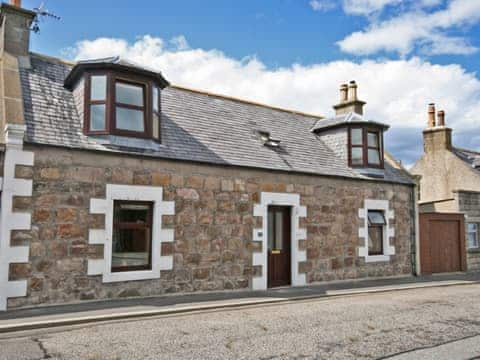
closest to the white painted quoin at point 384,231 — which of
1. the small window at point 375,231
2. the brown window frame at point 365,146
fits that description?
the small window at point 375,231

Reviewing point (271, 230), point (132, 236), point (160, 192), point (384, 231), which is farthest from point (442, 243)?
point (132, 236)

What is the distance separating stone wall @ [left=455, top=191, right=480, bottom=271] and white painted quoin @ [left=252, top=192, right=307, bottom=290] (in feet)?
→ 29.8

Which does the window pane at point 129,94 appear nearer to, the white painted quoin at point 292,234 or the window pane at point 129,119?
the window pane at point 129,119

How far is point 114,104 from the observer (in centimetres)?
1020

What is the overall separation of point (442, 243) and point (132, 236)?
41.9ft

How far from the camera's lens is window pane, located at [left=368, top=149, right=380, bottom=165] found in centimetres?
1498

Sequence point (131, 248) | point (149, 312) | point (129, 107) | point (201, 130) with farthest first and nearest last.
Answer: point (201, 130)
point (129, 107)
point (131, 248)
point (149, 312)

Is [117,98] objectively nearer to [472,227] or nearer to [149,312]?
[149,312]

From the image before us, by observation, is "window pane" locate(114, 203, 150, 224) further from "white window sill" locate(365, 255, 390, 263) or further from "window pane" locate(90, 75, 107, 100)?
"white window sill" locate(365, 255, 390, 263)

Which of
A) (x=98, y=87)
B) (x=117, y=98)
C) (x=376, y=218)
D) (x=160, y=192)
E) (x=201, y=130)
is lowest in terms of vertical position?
(x=376, y=218)

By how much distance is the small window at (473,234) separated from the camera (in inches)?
717

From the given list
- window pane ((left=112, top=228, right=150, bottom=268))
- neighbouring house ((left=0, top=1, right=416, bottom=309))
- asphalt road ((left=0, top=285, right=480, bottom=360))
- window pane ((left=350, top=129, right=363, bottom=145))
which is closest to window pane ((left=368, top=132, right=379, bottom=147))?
neighbouring house ((left=0, top=1, right=416, bottom=309))

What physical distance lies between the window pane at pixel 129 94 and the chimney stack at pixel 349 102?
395 inches

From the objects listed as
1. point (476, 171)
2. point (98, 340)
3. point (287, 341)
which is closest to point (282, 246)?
point (287, 341)
